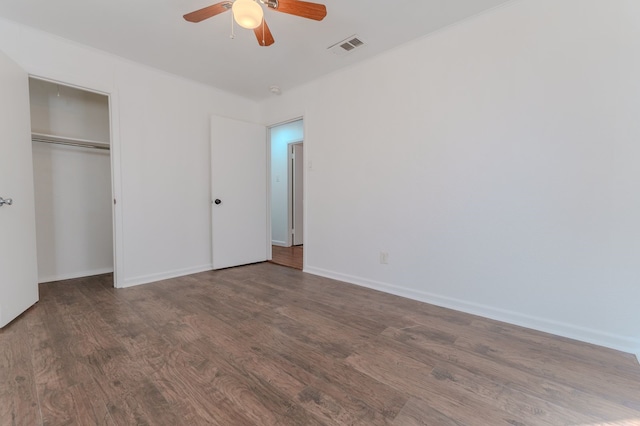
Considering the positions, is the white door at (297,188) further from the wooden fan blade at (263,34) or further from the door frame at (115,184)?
the wooden fan blade at (263,34)

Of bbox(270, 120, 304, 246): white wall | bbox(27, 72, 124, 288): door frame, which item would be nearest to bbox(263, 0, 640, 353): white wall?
bbox(27, 72, 124, 288): door frame

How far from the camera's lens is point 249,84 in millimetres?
3484

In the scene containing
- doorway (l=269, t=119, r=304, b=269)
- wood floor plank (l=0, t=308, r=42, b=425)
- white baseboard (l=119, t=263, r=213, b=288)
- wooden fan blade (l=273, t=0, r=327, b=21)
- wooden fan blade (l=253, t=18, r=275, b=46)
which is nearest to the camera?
wood floor plank (l=0, t=308, r=42, b=425)

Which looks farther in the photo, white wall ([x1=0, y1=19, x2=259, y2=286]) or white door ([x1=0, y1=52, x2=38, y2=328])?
white wall ([x1=0, y1=19, x2=259, y2=286])

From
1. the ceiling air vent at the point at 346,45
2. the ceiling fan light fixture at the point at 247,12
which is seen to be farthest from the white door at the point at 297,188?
the ceiling fan light fixture at the point at 247,12

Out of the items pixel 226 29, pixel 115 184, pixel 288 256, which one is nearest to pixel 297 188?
pixel 288 256

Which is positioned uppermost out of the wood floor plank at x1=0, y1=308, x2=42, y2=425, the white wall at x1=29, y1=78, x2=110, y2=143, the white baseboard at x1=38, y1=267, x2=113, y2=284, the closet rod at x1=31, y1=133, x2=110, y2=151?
the white wall at x1=29, y1=78, x2=110, y2=143

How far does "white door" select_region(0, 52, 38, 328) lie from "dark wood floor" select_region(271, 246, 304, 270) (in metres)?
2.57

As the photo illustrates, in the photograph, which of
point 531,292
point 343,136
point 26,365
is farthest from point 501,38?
point 26,365

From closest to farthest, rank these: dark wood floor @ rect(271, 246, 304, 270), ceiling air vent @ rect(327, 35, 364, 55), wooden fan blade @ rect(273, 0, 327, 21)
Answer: wooden fan blade @ rect(273, 0, 327, 21) < ceiling air vent @ rect(327, 35, 364, 55) < dark wood floor @ rect(271, 246, 304, 270)

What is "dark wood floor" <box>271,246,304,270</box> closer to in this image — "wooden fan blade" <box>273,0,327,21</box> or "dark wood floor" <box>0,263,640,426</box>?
"dark wood floor" <box>0,263,640,426</box>

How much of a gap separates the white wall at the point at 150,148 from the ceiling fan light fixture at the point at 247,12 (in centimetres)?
211

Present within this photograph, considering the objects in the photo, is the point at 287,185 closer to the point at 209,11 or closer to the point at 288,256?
the point at 288,256

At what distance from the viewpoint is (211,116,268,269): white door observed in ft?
11.7
